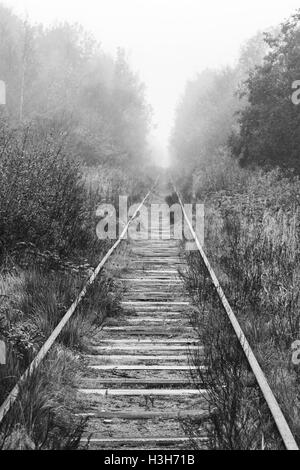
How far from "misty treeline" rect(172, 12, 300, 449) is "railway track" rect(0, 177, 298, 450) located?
0.12 m

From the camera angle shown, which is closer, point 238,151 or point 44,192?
point 44,192

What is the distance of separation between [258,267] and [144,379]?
2951 mm

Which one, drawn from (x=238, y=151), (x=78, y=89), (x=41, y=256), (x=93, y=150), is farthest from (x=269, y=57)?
(x=78, y=89)

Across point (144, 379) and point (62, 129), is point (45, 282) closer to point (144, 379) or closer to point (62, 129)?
point (144, 379)

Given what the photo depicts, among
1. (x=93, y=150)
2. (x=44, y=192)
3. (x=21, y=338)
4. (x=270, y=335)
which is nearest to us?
(x=21, y=338)

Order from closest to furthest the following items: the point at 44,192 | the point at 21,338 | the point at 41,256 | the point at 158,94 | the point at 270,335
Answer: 1. the point at 21,338
2. the point at 270,335
3. the point at 41,256
4. the point at 44,192
5. the point at 158,94

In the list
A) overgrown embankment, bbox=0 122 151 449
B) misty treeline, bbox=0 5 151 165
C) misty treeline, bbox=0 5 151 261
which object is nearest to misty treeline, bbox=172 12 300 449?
overgrown embankment, bbox=0 122 151 449

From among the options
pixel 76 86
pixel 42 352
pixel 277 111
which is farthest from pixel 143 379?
pixel 76 86

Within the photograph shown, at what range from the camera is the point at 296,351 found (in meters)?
4.62

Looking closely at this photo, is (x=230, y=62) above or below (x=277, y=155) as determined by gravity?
above

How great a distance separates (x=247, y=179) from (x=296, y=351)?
16.7m

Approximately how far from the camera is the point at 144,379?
4523 mm

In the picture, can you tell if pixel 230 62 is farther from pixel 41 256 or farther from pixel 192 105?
pixel 41 256

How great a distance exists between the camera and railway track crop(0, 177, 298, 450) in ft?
11.4
